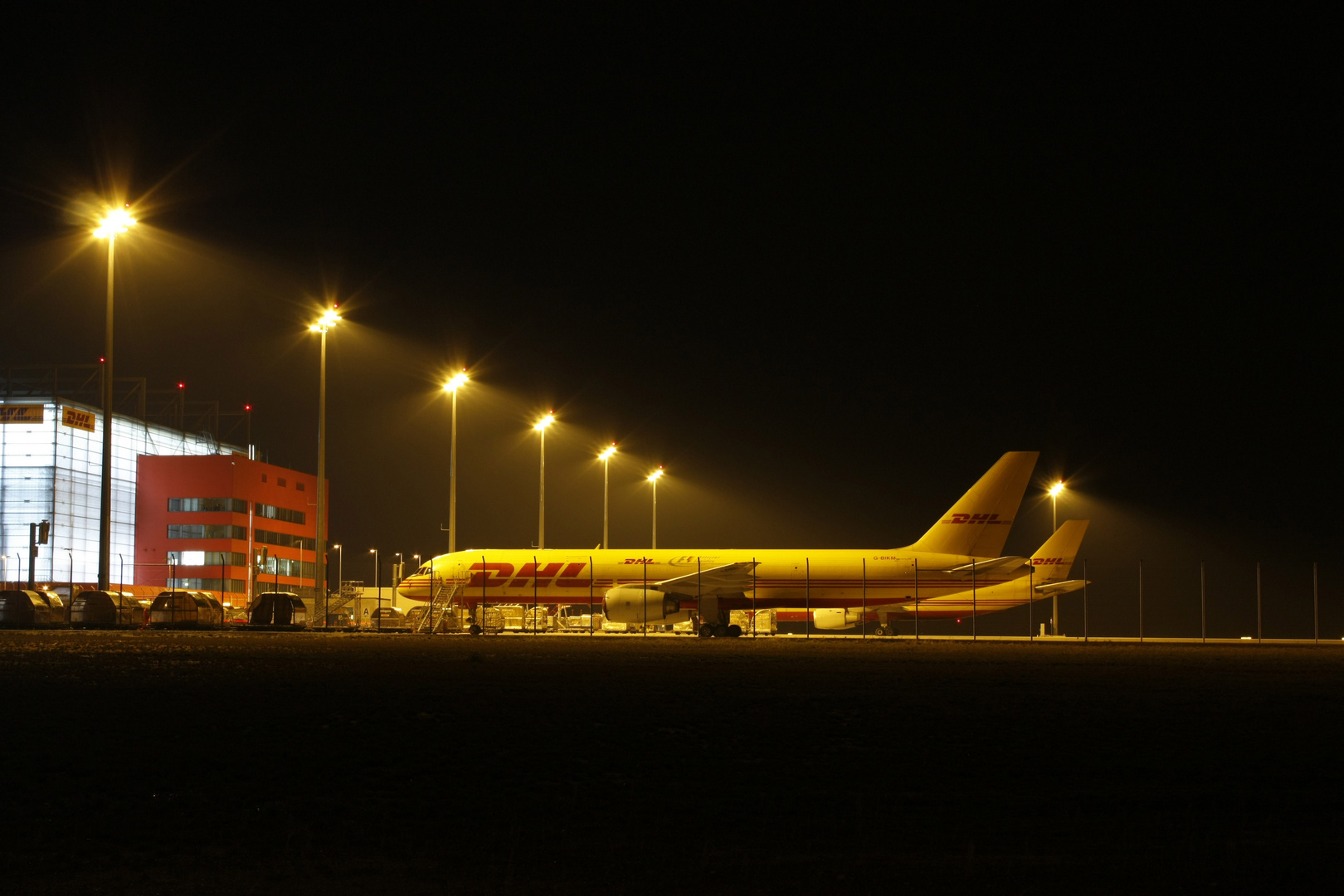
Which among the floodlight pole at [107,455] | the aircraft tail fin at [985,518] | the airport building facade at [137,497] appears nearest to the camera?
the floodlight pole at [107,455]

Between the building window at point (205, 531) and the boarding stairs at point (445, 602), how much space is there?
205 feet

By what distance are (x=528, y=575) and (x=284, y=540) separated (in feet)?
242

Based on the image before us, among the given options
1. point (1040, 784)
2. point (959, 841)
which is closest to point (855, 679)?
point (1040, 784)

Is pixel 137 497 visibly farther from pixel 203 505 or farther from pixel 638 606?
pixel 638 606

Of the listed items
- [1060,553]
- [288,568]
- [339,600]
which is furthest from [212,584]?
[1060,553]

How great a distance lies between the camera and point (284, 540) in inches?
4577

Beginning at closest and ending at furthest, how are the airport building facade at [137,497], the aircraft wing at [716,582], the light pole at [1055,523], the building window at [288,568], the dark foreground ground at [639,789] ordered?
the dark foreground ground at [639,789]
the aircraft wing at [716,582]
the light pole at [1055,523]
the airport building facade at [137,497]
the building window at [288,568]

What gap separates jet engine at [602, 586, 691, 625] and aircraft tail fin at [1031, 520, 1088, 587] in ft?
68.0

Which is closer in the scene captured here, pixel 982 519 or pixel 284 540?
pixel 982 519

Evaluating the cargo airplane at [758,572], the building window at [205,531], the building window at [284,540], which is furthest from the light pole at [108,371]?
the building window at [284,540]

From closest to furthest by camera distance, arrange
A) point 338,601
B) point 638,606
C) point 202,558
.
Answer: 1. point 638,606
2. point 338,601
3. point 202,558

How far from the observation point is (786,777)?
26.5 ft

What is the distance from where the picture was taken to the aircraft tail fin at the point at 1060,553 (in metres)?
56.2

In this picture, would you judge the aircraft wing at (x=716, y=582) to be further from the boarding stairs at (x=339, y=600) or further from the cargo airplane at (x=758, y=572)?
the boarding stairs at (x=339, y=600)
